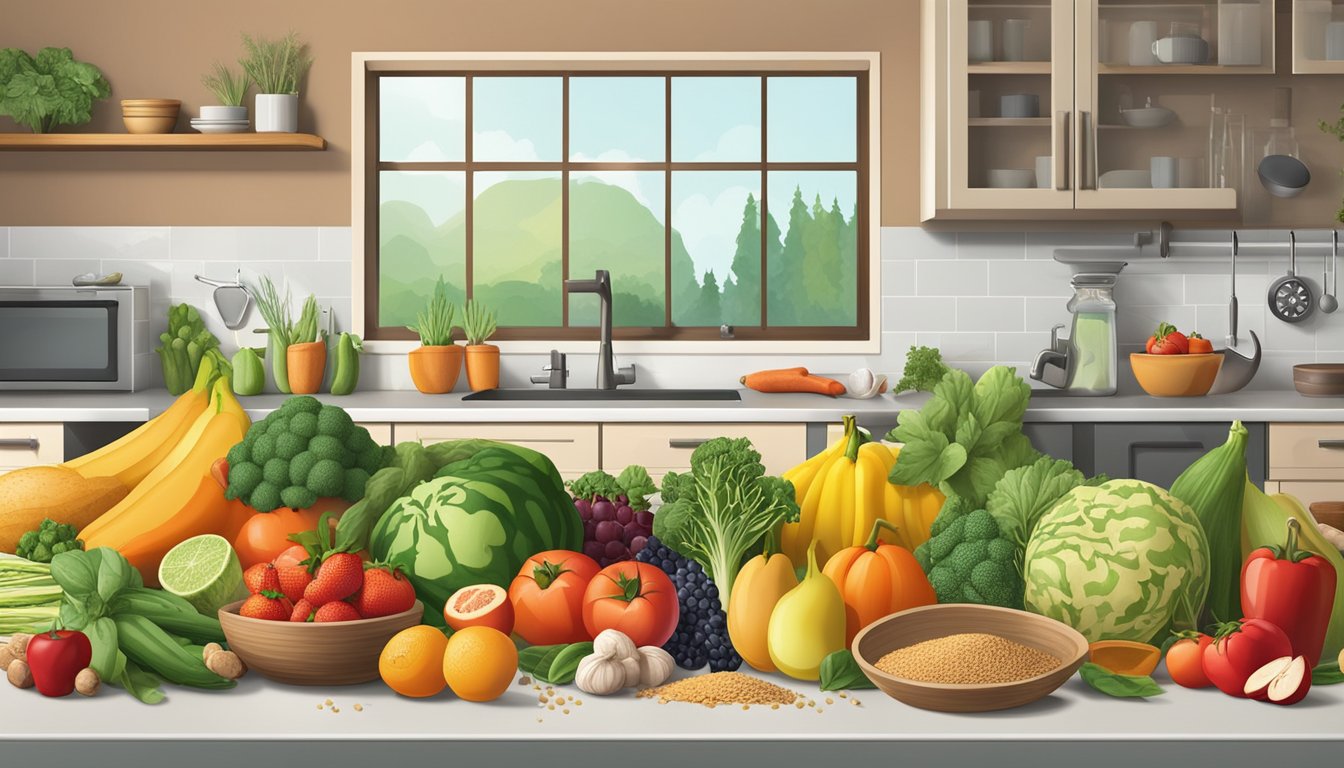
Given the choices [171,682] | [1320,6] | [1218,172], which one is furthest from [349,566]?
[1320,6]

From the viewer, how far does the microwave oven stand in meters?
3.72

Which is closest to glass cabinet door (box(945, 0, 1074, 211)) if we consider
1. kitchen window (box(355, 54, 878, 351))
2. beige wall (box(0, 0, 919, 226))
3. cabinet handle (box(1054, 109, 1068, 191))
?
cabinet handle (box(1054, 109, 1068, 191))

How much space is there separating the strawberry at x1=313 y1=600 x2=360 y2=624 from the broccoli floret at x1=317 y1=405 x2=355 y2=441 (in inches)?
11.7

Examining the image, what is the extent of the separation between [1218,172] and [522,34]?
2.50m

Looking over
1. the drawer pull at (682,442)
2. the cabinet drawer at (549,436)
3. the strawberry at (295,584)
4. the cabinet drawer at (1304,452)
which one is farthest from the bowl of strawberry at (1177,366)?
the strawberry at (295,584)

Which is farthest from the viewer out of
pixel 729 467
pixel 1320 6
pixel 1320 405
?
pixel 1320 6

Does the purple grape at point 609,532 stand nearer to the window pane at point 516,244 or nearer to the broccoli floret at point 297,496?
the broccoli floret at point 297,496

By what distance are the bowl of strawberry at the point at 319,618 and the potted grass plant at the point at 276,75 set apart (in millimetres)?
3346

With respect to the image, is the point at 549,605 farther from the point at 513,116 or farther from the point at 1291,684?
the point at 513,116

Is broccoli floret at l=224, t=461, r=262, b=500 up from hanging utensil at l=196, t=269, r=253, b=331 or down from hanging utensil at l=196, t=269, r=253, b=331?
down

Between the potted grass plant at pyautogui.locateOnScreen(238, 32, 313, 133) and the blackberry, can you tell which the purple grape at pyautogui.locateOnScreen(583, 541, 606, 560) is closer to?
the blackberry

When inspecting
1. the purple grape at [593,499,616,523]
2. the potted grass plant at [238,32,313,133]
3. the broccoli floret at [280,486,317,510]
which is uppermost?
the potted grass plant at [238,32,313,133]
